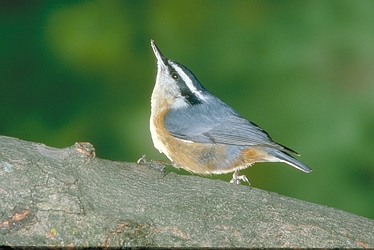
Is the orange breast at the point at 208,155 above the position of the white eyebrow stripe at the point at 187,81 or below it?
below

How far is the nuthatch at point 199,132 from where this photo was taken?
9.82 ft

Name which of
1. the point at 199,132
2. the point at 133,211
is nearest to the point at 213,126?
the point at 199,132

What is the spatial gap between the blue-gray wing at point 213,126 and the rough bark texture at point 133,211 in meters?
0.92

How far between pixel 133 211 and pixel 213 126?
53.4 inches

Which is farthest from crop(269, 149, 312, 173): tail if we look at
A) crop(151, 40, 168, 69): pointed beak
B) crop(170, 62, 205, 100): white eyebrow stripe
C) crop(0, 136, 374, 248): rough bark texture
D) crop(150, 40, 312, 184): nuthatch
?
crop(151, 40, 168, 69): pointed beak

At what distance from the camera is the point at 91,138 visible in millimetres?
3471

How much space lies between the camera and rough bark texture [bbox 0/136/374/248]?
5.67 feet

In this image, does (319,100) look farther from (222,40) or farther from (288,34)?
(222,40)

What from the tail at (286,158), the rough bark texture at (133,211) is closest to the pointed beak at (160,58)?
the tail at (286,158)

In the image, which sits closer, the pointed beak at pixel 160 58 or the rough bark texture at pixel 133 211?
the rough bark texture at pixel 133 211

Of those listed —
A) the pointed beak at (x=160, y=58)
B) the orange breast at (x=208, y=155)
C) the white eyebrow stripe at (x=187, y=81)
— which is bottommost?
the orange breast at (x=208, y=155)

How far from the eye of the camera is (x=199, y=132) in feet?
10.3

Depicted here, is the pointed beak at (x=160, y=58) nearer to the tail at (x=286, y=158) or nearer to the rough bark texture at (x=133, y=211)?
the tail at (x=286, y=158)

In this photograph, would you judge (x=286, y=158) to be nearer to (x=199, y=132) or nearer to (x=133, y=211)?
→ (x=199, y=132)
